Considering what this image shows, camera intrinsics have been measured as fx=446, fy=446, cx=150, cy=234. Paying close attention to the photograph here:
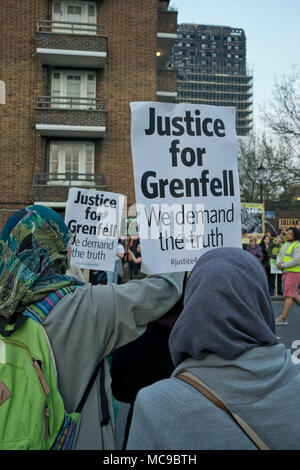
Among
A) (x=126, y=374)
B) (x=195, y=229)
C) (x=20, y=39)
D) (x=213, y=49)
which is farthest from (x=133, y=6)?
(x=213, y=49)

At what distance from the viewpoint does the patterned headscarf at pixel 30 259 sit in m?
1.75

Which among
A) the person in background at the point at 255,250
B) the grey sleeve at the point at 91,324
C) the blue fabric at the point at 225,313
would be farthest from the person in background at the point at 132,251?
the blue fabric at the point at 225,313

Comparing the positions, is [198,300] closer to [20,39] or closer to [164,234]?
[164,234]

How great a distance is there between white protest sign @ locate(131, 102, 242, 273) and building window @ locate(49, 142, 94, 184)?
17.3 m

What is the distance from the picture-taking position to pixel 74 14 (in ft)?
67.6

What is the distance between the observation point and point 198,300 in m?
1.36

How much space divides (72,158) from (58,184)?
1441 millimetres

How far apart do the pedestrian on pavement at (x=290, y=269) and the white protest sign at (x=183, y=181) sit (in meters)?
5.65

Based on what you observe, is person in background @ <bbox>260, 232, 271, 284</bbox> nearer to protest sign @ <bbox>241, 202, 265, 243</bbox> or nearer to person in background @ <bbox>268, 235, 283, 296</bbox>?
person in background @ <bbox>268, 235, 283, 296</bbox>

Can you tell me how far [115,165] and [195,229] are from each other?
17.3 m

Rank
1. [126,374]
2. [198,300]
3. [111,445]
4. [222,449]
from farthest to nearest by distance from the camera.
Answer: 1. [126,374]
2. [111,445]
3. [198,300]
4. [222,449]

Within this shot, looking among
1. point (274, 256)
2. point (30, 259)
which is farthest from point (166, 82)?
point (30, 259)

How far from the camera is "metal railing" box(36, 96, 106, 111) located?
19266 mm

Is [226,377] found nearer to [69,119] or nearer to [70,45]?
[69,119]
